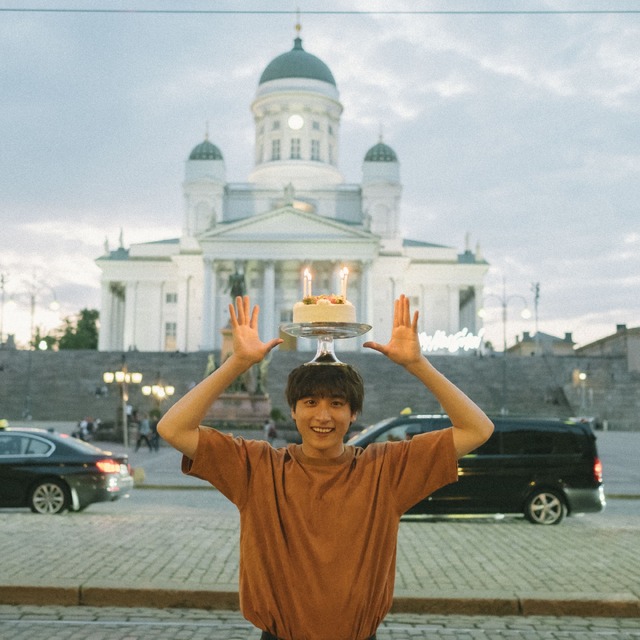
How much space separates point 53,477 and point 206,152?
3059 inches

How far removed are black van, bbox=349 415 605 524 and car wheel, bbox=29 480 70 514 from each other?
4.94m

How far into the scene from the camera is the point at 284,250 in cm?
7631

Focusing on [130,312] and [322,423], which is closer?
[322,423]

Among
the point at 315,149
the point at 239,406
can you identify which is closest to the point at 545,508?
the point at 239,406

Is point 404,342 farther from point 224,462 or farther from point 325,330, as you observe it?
point 224,462

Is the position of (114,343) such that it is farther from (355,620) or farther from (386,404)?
(355,620)

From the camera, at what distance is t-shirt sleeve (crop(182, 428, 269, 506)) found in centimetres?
320

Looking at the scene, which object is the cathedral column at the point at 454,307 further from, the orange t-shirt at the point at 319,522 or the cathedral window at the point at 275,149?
the orange t-shirt at the point at 319,522

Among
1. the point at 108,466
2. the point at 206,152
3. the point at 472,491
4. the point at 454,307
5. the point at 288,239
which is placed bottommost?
the point at 472,491

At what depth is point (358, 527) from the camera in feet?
10.1

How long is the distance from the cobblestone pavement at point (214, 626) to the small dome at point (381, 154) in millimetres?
83613

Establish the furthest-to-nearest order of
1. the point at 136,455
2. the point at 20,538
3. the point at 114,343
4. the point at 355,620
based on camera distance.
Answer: the point at 114,343 < the point at 136,455 < the point at 20,538 < the point at 355,620

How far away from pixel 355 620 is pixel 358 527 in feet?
1.03

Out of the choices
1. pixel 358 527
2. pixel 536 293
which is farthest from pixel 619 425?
pixel 358 527
